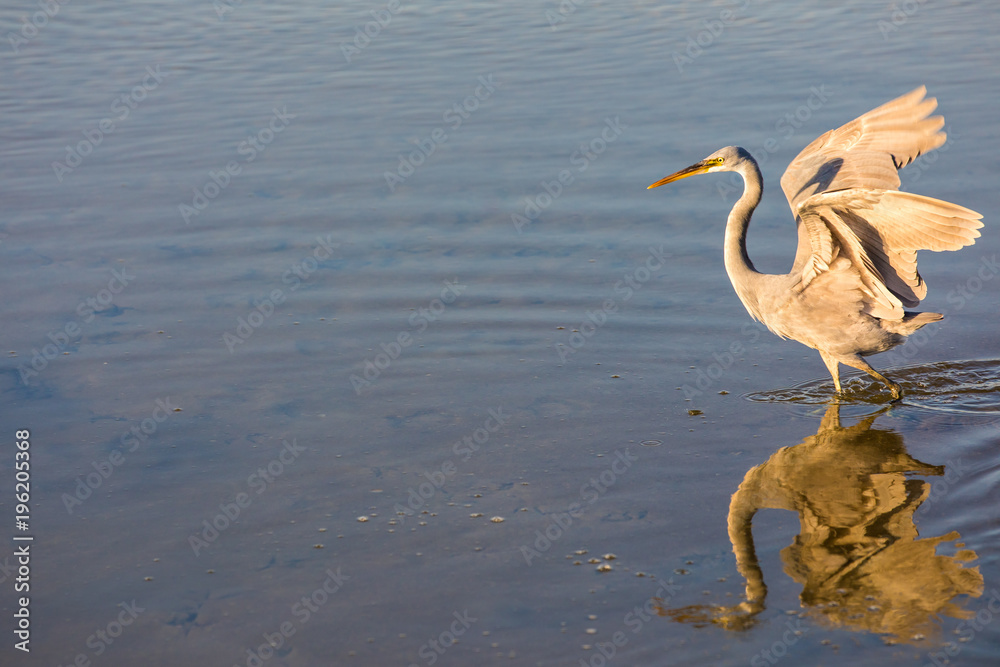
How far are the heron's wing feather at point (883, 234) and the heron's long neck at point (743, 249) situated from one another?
1.30 ft

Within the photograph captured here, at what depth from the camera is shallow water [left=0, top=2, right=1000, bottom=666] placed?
4.94 metres

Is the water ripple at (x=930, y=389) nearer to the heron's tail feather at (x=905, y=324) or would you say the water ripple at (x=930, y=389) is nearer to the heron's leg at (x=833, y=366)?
the heron's leg at (x=833, y=366)

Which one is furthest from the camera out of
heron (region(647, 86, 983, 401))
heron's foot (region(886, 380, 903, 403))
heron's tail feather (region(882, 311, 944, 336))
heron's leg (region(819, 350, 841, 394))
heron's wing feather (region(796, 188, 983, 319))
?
heron's leg (region(819, 350, 841, 394))

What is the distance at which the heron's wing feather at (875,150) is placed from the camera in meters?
6.76

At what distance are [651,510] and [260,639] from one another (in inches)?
90.8

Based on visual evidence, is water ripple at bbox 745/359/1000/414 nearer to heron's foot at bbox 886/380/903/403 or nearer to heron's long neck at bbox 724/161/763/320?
heron's foot at bbox 886/380/903/403

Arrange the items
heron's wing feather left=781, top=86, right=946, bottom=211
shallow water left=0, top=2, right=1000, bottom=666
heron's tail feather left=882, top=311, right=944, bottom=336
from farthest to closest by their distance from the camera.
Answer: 1. heron's wing feather left=781, top=86, right=946, bottom=211
2. heron's tail feather left=882, top=311, right=944, bottom=336
3. shallow water left=0, top=2, right=1000, bottom=666

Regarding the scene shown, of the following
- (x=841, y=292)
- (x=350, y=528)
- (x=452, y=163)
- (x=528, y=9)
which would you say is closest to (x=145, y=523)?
(x=350, y=528)

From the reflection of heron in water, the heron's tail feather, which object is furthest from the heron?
the reflection of heron in water

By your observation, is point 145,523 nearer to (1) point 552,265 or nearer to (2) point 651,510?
(2) point 651,510

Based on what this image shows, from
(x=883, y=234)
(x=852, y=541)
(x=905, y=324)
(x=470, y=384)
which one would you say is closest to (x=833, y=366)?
(x=905, y=324)

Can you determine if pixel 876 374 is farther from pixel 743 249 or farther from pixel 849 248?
pixel 743 249

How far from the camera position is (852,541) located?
5406mm

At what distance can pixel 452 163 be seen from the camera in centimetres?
1105
